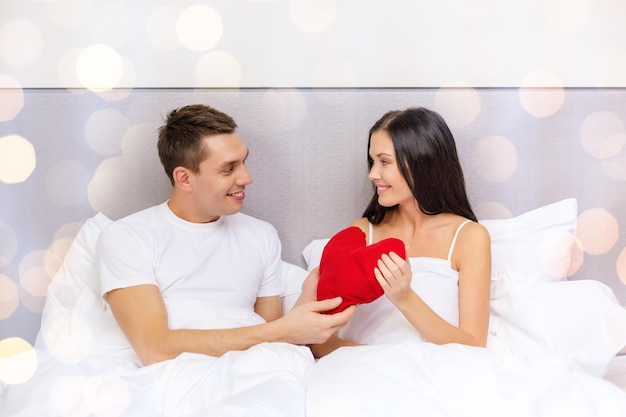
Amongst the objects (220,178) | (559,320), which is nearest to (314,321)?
(220,178)

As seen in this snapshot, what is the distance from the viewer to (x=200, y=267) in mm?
1701

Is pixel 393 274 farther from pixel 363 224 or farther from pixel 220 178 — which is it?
pixel 220 178

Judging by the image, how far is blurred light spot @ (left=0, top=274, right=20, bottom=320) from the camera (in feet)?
6.37

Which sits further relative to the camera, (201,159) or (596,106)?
(596,106)

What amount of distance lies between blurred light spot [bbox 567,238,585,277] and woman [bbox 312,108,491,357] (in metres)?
0.48

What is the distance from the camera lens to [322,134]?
1.96 m

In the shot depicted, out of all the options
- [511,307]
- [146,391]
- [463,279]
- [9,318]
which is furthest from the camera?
[9,318]

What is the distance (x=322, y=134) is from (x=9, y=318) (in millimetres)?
1121
